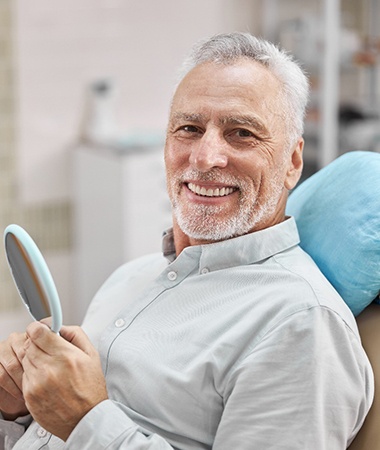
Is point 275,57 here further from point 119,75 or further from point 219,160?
point 119,75

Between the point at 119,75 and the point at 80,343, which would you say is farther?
the point at 119,75

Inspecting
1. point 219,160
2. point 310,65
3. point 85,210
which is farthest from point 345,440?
point 310,65

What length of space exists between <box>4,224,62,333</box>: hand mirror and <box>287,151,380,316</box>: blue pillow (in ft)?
1.72

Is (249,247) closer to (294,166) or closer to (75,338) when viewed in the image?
(294,166)

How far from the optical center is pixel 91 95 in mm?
3898

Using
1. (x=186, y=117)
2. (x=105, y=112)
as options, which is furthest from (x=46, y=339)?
(x=105, y=112)

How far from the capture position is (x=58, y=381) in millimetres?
1347

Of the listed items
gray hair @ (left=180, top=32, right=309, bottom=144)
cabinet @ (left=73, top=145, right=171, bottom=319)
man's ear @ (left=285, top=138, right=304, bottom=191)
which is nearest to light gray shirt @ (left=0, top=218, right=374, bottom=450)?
man's ear @ (left=285, top=138, right=304, bottom=191)

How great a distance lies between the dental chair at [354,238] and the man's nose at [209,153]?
23 cm

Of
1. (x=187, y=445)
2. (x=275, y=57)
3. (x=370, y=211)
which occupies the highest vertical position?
(x=275, y=57)

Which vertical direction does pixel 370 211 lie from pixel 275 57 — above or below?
below

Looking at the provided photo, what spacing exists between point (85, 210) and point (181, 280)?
7.49 ft

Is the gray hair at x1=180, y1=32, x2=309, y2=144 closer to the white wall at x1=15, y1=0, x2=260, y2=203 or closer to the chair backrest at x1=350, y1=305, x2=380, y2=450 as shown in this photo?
the chair backrest at x1=350, y1=305, x2=380, y2=450

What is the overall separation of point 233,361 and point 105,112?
2.61 meters
